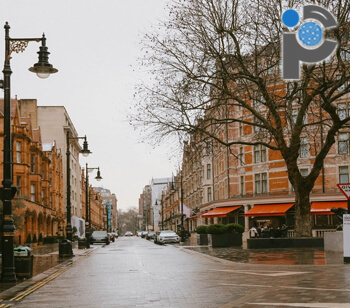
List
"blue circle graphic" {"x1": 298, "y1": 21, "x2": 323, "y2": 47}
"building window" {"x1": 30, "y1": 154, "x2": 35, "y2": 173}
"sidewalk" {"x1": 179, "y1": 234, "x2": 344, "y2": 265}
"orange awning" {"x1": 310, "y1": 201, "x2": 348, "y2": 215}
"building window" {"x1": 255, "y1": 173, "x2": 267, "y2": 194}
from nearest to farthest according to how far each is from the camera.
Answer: "sidewalk" {"x1": 179, "y1": 234, "x2": 344, "y2": 265} → "blue circle graphic" {"x1": 298, "y1": 21, "x2": 323, "y2": 47} → "orange awning" {"x1": 310, "y1": 201, "x2": 348, "y2": 215} → "building window" {"x1": 255, "y1": 173, "x2": 267, "y2": 194} → "building window" {"x1": 30, "y1": 154, "x2": 35, "y2": 173}

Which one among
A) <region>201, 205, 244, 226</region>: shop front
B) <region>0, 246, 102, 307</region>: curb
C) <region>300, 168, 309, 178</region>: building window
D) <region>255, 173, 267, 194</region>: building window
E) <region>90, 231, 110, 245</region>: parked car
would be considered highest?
<region>300, 168, 309, 178</region>: building window

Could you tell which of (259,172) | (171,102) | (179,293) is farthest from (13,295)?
(259,172)

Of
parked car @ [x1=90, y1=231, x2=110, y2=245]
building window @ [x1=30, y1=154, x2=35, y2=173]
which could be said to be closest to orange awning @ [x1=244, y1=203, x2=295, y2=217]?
parked car @ [x1=90, y1=231, x2=110, y2=245]

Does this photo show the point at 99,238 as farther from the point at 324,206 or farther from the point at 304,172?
the point at 324,206

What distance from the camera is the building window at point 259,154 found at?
189 feet

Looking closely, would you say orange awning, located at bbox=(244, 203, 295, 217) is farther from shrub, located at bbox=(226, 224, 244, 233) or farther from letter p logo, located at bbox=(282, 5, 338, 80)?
letter p logo, located at bbox=(282, 5, 338, 80)

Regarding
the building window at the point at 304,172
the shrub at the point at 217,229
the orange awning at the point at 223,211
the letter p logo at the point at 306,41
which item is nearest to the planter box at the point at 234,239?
the shrub at the point at 217,229

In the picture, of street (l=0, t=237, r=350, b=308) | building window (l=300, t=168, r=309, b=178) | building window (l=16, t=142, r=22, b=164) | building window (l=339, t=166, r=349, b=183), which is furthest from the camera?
building window (l=300, t=168, r=309, b=178)

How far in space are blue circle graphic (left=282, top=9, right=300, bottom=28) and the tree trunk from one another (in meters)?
9.02

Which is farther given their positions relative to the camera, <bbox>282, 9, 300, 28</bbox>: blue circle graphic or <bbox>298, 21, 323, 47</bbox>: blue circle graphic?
<bbox>282, 9, 300, 28</bbox>: blue circle graphic

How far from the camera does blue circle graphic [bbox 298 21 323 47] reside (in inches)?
932

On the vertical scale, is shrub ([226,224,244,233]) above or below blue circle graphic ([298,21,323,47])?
below

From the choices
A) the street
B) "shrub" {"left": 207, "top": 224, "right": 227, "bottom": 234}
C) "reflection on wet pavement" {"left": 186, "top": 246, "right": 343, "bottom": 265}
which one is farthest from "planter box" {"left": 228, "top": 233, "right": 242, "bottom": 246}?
the street

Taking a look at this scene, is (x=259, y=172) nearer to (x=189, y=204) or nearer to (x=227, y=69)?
(x=227, y=69)
